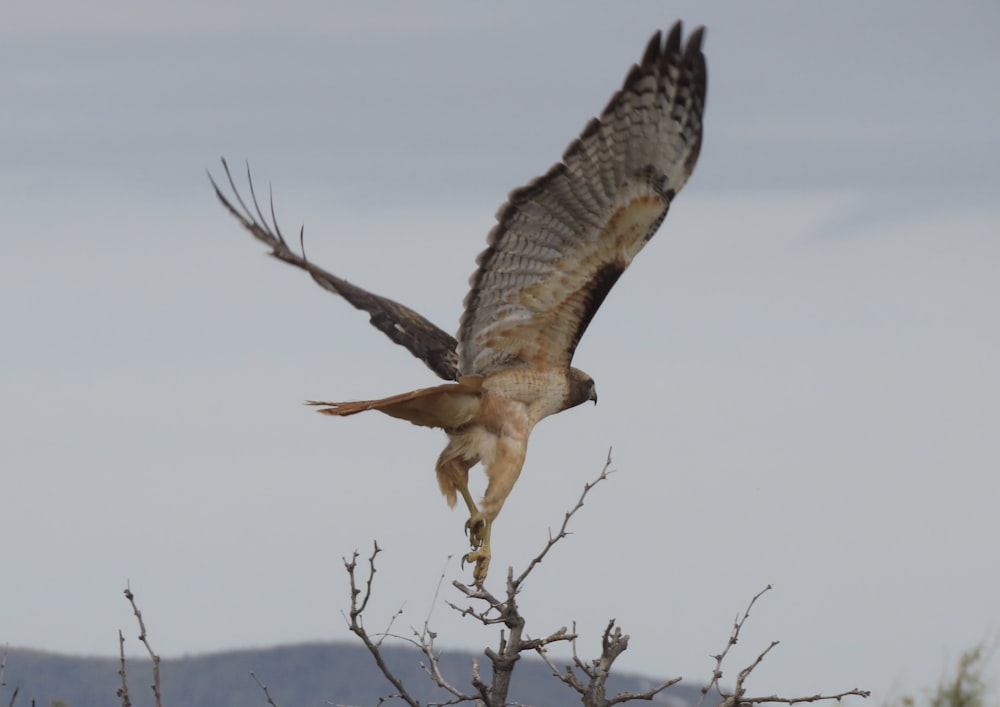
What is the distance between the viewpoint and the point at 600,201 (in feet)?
21.6

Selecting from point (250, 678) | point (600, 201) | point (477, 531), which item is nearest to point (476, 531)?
point (477, 531)

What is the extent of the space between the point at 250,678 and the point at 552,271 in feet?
111

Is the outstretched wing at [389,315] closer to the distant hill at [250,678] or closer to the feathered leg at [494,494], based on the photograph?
the feathered leg at [494,494]

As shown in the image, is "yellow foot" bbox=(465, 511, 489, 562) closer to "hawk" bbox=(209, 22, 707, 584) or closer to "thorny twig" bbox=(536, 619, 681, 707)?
"hawk" bbox=(209, 22, 707, 584)

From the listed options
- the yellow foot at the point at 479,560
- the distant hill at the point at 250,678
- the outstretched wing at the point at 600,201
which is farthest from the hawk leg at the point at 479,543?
the distant hill at the point at 250,678

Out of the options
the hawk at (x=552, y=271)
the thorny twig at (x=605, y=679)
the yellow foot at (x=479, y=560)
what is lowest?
the thorny twig at (x=605, y=679)

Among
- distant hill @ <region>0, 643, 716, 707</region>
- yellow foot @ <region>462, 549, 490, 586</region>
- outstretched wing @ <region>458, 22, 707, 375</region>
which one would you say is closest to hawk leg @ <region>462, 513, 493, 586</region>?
yellow foot @ <region>462, 549, 490, 586</region>

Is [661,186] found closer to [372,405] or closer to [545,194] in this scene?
[545,194]

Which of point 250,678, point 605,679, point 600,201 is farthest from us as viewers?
point 250,678

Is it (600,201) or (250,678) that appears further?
(250,678)

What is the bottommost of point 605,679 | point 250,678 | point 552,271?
point 605,679

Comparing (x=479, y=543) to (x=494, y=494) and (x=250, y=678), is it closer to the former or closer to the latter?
(x=494, y=494)

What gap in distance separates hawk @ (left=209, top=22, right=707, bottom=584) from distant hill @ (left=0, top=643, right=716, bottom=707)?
23.2 meters

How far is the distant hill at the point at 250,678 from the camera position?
117ft
